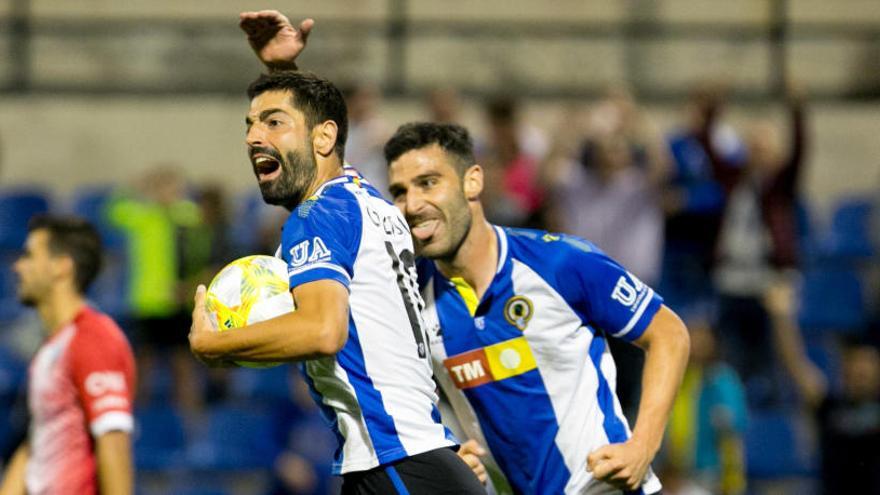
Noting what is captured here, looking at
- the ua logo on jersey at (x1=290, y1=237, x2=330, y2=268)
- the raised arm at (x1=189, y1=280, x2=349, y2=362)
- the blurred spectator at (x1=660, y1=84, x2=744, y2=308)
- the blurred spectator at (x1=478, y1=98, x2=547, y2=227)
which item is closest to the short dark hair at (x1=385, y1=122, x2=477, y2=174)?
the ua logo on jersey at (x1=290, y1=237, x2=330, y2=268)

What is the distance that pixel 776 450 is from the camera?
36.6ft

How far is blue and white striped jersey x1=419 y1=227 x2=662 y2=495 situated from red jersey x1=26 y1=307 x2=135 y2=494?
143 centimetres

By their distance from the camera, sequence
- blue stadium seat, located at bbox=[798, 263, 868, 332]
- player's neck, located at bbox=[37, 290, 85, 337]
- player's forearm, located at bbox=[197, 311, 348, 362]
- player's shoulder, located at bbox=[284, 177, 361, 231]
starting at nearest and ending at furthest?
player's forearm, located at bbox=[197, 311, 348, 362] → player's shoulder, located at bbox=[284, 177, 361, 231] → player's neck, located at bbox=[37, 290, 85, 337] → blue stadium seat, located at bbox=[798, 263, 868, 332]

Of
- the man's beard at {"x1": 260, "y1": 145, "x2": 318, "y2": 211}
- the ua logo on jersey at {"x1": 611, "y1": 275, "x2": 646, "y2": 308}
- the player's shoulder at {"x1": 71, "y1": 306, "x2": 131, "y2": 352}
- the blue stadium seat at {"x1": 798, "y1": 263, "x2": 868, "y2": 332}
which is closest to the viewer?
the man's beard at {"x1": 260, "y1": 145, "x2": 318, "y2": 211}

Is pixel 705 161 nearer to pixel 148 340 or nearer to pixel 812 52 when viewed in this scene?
pixel 812 52

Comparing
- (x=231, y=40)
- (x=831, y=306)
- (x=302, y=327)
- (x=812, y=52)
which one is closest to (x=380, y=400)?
(x=302, y=327)

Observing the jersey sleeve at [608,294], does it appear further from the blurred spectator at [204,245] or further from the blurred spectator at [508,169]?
the blurred spectator at [204,245]

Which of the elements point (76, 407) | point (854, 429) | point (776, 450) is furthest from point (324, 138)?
point (776, 450)

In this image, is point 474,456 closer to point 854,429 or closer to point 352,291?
point 352,291

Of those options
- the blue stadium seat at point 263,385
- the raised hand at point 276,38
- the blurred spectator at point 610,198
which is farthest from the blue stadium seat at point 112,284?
the raised hand at point 276,38

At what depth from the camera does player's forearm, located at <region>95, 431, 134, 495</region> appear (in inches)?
218

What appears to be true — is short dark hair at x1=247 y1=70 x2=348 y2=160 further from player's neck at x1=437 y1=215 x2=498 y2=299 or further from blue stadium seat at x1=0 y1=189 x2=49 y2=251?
blue stadium seat at x1=0 y1=189 x2=49 y2=251

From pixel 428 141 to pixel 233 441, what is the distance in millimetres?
6506

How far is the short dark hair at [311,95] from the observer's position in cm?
434
